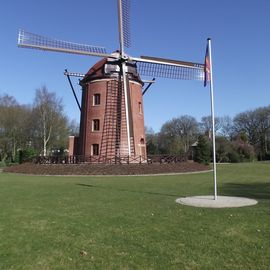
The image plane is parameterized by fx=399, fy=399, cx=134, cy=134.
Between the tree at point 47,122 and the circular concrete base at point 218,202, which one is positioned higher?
the tree at point 47,122

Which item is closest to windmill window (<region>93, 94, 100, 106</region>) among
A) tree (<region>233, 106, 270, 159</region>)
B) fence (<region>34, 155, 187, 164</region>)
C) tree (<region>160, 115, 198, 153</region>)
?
fence (<region>34, 155, 187, 164</region>)

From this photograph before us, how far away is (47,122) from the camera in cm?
6419

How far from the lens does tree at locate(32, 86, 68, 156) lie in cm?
6288

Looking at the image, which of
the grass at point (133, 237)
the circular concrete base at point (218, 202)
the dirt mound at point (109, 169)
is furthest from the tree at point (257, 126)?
the grass at point (133, 237)

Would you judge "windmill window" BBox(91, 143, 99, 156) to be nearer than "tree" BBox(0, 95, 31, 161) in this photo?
Yes

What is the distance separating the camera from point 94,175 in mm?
31328

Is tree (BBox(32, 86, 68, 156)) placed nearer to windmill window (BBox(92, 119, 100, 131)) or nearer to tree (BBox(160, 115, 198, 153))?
windmill window (BBox(92, 119, 100, 131))

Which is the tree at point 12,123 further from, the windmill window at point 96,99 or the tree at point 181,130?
the tree at point 181,130

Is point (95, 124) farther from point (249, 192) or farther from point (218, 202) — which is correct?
point (218, 202)

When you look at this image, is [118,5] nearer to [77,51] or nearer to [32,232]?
[77,51]

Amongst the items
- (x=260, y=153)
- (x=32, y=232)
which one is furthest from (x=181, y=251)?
(x=260, y=153)

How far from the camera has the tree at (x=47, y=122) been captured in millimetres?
62875

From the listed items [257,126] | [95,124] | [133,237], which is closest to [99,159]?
[95,124]

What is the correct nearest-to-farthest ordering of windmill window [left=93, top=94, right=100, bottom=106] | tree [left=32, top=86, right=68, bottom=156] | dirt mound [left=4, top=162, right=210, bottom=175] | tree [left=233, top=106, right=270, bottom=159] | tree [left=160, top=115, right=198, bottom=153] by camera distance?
dirt mound [left=4, top=162, right=210, bottom=175], windmill window [left=93, top=94, right=100, bottom=106], tree [left=32, top=86, right=68, bottom=156], tree [left=233, top=106, right=270, bottom=159], tree [left=160, top=115, right=198, bottom=153]
